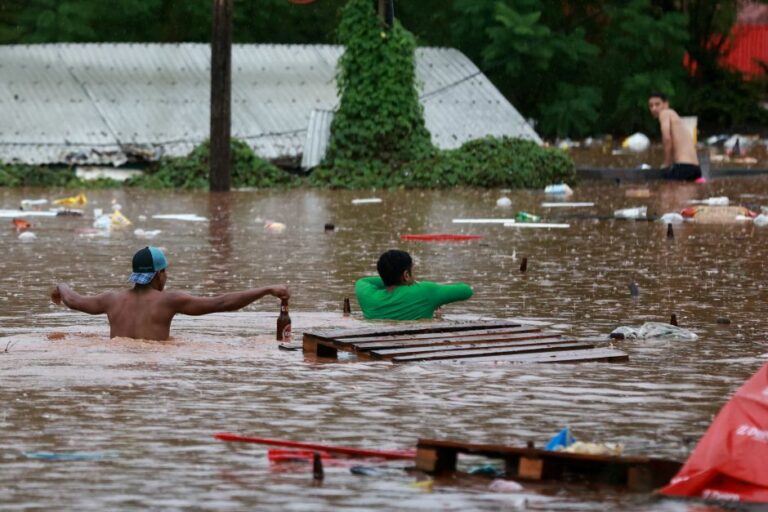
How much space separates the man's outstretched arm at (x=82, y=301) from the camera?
37.9 feet

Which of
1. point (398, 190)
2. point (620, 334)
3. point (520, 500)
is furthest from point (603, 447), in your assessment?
point (398, 190)

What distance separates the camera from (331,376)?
10266 mm

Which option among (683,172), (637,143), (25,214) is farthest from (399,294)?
(637,143)

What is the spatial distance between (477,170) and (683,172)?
3467mm

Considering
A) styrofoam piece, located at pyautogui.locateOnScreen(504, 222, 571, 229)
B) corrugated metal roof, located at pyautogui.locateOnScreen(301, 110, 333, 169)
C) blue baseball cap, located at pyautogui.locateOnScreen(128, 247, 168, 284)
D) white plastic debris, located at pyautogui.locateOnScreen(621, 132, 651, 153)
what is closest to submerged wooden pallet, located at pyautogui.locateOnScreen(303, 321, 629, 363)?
blue baseball cap, located at pyautogui.locateOnScreen(128, 247, 168, 284)

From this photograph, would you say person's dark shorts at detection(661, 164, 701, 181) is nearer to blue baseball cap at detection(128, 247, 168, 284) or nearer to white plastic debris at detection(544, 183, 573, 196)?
A: white plastic debris at detection(544, 183, 573, 196)

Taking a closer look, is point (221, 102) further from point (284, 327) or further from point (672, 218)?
point (284, 327)

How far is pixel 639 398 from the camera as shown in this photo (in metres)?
9.47

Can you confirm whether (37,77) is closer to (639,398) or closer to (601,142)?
(601,142)

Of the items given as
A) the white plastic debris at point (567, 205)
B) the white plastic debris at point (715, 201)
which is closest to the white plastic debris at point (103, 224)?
the white plastic debris at point (567, 205)

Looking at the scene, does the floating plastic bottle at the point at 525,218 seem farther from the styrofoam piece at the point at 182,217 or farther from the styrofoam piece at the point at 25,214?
the styrofoam piece at the point at 25,214

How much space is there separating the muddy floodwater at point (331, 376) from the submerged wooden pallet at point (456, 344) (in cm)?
19

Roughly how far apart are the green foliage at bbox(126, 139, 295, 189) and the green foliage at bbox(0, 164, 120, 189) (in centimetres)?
65

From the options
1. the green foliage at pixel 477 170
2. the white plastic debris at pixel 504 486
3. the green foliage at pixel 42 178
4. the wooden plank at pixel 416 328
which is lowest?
the white plastic debris at pixel 504 486
